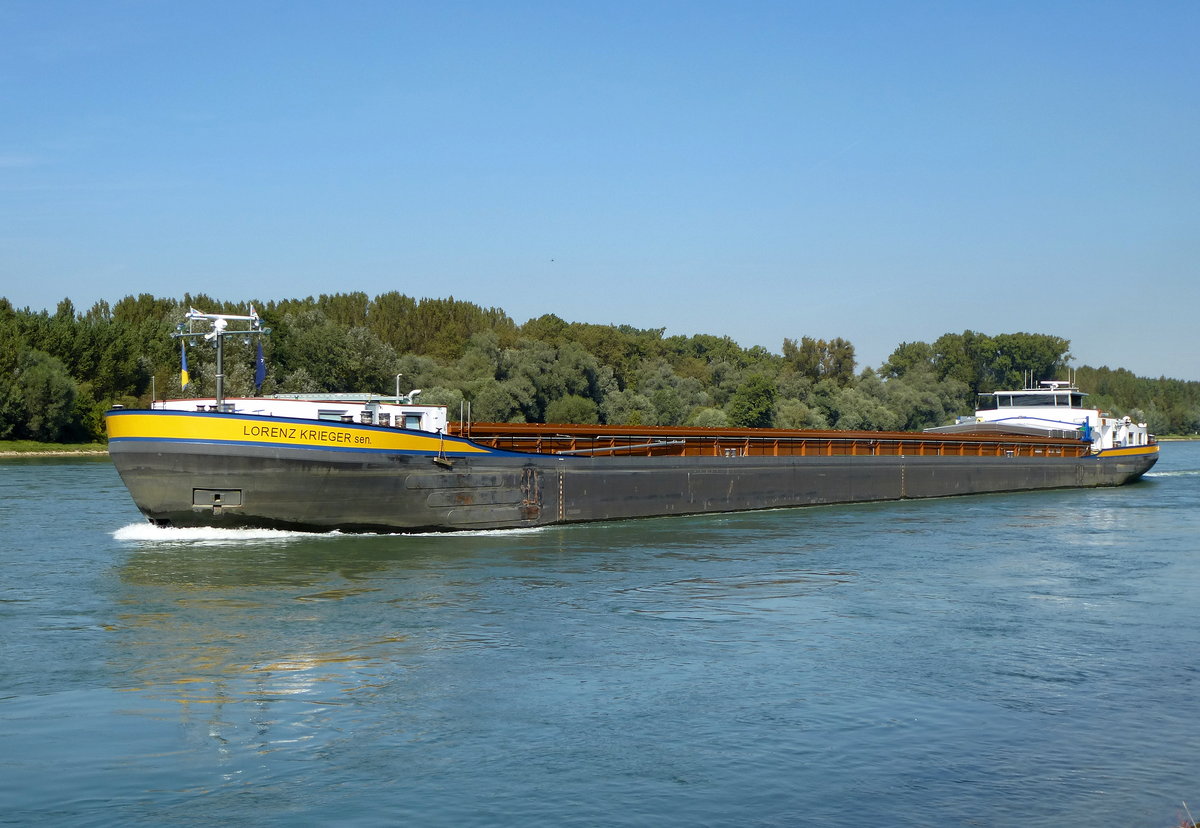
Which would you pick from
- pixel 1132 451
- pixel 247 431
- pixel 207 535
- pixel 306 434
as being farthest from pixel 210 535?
pixel 1132 451

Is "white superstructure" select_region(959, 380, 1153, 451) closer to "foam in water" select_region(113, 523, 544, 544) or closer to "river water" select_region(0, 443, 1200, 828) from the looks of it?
"river water" select_region(0, 443, 1200, 828)

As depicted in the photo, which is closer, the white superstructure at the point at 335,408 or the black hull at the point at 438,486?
the black hull at the point at 438,486

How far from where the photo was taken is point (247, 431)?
792 inches

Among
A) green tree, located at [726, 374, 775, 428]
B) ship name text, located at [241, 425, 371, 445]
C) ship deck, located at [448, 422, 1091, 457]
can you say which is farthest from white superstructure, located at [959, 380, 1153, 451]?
green tree, located at [726, 374, 775, 428]

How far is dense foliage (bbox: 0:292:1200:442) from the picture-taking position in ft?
207

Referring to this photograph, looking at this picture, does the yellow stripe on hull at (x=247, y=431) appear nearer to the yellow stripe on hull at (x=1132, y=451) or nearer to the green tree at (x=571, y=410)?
the yellow stripe on hull at (x=1132, y=451)

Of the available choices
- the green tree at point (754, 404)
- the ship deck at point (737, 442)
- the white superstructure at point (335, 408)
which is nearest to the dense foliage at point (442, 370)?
the green tree at point (754, 404)

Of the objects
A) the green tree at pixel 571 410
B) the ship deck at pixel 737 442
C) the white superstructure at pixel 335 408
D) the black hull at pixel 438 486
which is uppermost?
the green tree at pixel 571 410

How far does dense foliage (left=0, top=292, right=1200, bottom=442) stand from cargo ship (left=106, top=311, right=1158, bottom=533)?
1762 centimetres

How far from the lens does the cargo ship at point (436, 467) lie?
2019cm

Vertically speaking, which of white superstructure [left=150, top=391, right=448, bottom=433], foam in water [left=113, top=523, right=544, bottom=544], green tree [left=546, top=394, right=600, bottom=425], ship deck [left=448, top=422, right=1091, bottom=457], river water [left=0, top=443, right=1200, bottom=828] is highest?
green tree [left=546, top=394, right=600, bottom=425]

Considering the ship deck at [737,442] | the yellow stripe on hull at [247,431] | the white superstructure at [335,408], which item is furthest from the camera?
the ship deck at [737,442]

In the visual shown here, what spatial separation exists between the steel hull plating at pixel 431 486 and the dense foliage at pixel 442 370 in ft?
60.0

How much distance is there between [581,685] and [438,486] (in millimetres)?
11368
